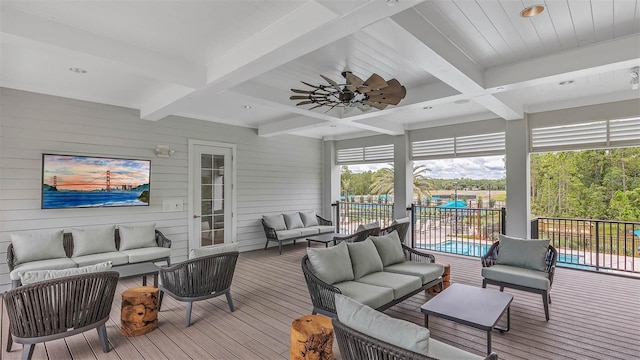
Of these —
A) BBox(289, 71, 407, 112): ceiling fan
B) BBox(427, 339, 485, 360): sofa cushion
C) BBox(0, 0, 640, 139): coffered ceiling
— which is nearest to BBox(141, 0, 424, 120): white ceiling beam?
BBox(0, 0, 640, 139): coffered ceiling

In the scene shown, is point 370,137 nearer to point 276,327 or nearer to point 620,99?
point 620,99

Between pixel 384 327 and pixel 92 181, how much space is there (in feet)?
17.3

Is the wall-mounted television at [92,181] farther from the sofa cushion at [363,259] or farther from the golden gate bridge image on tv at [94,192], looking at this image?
the sofa cushion at [363,259]

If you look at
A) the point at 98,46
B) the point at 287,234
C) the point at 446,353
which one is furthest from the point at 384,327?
the point at 287,234

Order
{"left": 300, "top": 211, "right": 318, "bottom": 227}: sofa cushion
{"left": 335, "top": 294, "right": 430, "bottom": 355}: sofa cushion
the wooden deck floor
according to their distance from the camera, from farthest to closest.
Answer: {"left": 300, "top": 211, "right": 318, "bottom": 227}: sofa cushion → the wooden deck floor → {"left": 335, "top": 294, "right": 430, "bottom": 355}: sofa cushion

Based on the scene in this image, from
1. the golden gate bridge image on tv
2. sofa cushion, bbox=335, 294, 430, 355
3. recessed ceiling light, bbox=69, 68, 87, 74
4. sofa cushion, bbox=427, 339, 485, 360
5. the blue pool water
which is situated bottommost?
the blue pool water

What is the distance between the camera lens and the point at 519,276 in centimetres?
365

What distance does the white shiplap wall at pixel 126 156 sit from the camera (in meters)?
4.36

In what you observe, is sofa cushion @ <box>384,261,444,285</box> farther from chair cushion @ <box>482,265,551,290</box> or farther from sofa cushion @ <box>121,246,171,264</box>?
sofa cushion @ <box>121,246,171,264</box>

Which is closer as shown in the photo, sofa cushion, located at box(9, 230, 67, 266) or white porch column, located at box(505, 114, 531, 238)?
sofa cushion, located at box(9, 230, 67, 266)

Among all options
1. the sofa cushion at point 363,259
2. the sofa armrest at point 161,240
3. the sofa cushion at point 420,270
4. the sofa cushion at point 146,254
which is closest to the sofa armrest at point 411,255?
the sofa cushion at point 420,270

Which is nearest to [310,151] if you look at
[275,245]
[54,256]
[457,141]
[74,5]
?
[275,245]

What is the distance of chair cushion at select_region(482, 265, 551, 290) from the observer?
11.5 feet

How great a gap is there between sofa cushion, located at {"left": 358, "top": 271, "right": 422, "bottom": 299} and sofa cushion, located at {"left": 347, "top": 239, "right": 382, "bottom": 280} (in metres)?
0.07
